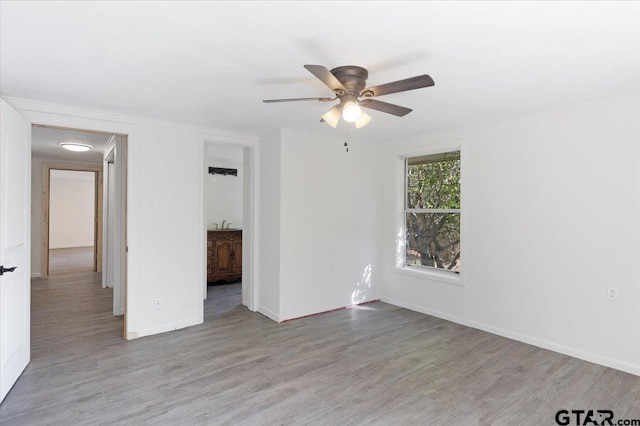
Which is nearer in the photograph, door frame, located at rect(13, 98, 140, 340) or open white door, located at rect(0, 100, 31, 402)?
open white door, located at rect(0, 100, 31, 402)

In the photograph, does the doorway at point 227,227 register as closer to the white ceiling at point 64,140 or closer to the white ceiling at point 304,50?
the white ceiling at point 64,140

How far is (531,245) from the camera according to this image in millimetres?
3479

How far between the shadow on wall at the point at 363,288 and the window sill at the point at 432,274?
0.39 m

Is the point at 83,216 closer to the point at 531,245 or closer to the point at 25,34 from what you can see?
the point at 25,34

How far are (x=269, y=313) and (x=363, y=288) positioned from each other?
1.38m

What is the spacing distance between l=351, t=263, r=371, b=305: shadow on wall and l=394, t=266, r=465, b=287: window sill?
1.27ft

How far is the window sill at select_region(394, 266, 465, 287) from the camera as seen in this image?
13.5ft

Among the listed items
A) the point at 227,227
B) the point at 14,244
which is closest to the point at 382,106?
the point at 14,244

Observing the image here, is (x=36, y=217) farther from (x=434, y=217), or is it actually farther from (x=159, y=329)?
(x=434, y=217)

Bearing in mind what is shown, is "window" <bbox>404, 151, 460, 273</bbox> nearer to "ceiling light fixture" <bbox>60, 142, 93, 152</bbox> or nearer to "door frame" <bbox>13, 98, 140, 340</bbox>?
"door frame" <bbox>13, 98, 140, 340</bbox>

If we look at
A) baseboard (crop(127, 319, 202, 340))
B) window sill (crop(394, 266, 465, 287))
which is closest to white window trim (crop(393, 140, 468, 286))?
window sill (crop(394, 266, 465, 287))

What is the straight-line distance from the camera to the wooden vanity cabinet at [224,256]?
5.88 m

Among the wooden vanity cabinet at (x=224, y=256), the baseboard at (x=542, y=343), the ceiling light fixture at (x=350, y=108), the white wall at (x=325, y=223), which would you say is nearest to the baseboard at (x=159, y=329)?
the white wall at (x=325, y=223)

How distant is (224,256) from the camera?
6.00 m
